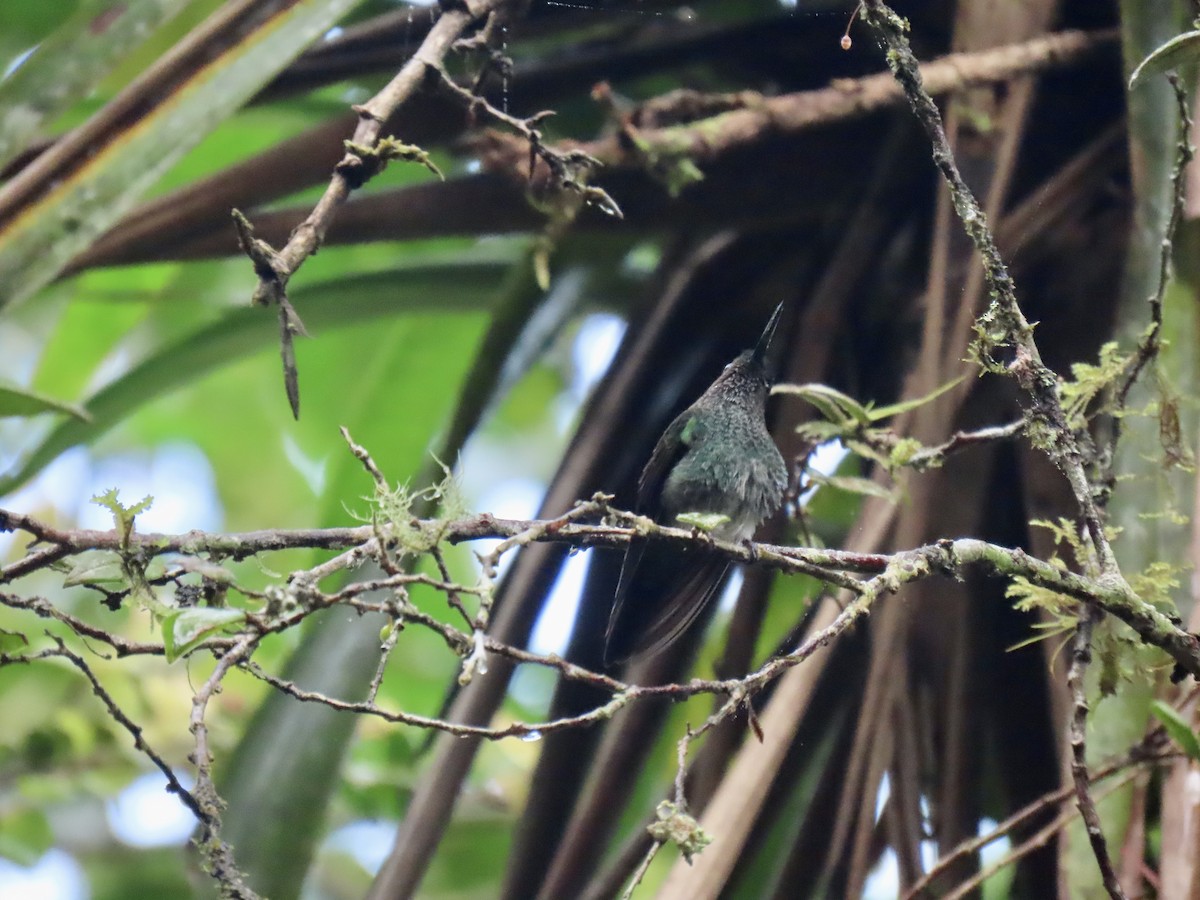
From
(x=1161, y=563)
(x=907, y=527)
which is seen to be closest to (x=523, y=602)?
(x=907, y=527)

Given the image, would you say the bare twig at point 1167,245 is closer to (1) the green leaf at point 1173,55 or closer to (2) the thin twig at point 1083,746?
(1) the green leaf at point 1173,55

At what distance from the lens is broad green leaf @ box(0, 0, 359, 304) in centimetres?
126

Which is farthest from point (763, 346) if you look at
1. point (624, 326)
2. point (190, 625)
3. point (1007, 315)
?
point (190, 625)

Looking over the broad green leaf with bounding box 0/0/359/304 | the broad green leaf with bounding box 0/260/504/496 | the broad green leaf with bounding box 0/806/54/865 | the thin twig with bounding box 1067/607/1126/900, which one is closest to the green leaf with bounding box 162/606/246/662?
the broad green leaf with bounding box 0/0/359/304

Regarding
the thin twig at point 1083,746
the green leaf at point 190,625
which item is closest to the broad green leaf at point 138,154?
the green leaf at point 190,625

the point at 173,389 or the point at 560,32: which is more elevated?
the point at 560,32

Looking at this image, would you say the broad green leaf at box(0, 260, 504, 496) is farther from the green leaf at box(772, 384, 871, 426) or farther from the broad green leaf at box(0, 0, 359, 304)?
the green leaf at box(772, 384, 871, 426)

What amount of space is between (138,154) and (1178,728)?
46.1 inches

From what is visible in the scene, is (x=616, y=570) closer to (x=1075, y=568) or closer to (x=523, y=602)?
(x=523, y=602)

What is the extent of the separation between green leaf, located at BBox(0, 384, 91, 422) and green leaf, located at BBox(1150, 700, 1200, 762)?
1.20 meters

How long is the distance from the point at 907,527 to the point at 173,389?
1252 mm

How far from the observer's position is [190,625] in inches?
33.0

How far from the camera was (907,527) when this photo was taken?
1619 mm

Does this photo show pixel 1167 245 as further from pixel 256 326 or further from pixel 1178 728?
pixel 256 326
